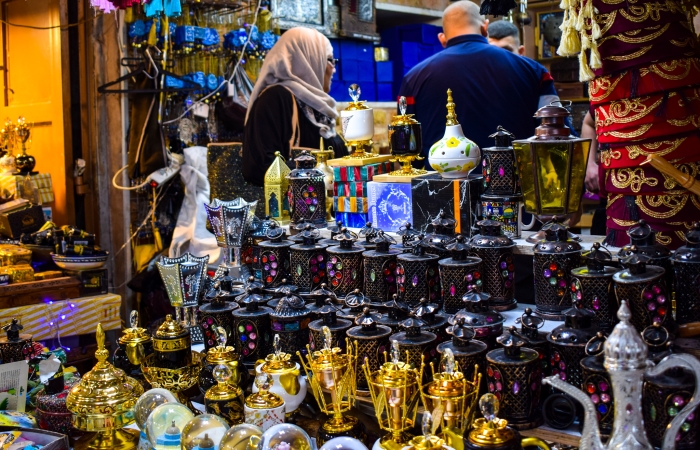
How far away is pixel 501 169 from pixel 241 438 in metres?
0.94

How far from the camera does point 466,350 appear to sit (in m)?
1.62

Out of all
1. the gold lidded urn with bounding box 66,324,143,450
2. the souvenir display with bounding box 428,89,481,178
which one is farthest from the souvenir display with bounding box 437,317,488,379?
the gold lidded urn with bounding box 66,324,143,450

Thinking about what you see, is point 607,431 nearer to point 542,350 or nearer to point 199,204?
point 542,350

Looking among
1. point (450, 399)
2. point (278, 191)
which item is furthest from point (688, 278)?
point (278, 191)

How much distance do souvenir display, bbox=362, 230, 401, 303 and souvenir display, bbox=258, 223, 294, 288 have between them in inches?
13.2

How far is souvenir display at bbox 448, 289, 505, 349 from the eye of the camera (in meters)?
1.66

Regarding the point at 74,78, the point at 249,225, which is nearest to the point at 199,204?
the point at 74,78

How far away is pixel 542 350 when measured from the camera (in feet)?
5.31

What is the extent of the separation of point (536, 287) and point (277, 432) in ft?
2.27

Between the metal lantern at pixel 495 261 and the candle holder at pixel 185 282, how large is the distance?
89 cm

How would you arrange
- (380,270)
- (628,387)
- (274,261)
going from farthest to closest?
(274,261) < (380,270) < (628,387)

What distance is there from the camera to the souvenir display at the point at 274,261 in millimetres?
2262

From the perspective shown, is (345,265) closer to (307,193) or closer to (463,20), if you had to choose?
(307,193)

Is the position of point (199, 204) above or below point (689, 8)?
below
